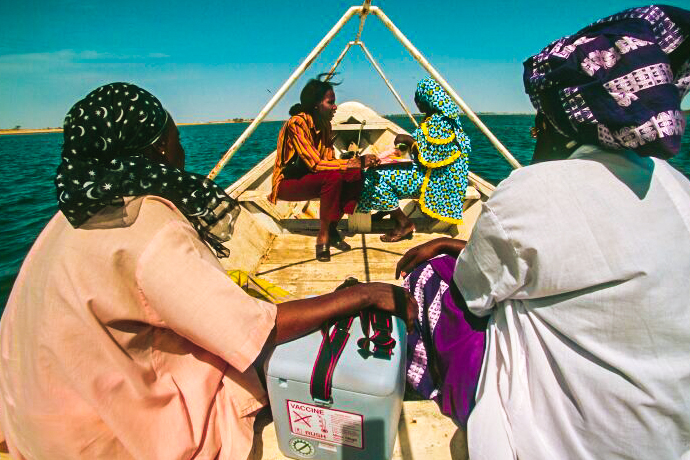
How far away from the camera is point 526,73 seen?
115 centimetres

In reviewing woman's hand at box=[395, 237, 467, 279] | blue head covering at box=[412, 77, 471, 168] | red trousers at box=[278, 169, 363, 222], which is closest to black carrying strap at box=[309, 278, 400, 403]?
woman's hand at box=[395, 237, 467, 279]

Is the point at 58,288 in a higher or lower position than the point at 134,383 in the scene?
higher

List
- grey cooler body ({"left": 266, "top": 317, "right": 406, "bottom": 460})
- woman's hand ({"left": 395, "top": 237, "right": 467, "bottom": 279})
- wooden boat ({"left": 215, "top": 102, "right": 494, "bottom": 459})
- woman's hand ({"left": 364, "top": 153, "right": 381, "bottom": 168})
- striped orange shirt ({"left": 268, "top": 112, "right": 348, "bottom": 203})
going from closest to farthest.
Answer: grey cooler body ({"left": 266, "top": 317, "right": 406, "bottom": 460}) → woman's hand ({"left": 395, "top": 237, "right": 467, "bottom": 279}) → wooden boat ({"left": 215, "top": 102, "right": 494, "bottom": 459}) → striped orange shirt ({"left": 268, "top": 112, "right": 348, "bottom": 203}) → woman's hand ({"left": 364, "top": 153, "right": 381, "bottom": 168})

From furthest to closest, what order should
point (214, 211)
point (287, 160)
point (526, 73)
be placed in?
point (287, 160)
point (214, 211)
point (526, 73)

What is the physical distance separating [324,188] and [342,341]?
7.48 ft

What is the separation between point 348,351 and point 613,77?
112cm

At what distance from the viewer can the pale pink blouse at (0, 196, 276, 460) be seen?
0.96 metres

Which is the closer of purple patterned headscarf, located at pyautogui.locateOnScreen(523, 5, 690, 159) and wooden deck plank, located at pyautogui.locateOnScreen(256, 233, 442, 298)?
purple patterned headscarf, located at pyautogui.locateOnScreen(523, 5, 690, 159)

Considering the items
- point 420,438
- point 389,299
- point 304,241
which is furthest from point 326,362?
point 304,241

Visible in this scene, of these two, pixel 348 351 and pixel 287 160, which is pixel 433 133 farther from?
pixel 348 351

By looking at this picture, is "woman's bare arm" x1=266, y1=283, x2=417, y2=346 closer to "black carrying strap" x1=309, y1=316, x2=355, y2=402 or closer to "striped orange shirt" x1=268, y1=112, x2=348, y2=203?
"black carrying strap" x1=309, y1=316, x2=355, y2=402

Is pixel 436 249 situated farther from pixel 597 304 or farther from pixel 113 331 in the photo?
pixel 113 331

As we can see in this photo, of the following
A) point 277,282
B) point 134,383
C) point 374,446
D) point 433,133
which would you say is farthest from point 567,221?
point 433,133

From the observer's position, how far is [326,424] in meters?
1.21
